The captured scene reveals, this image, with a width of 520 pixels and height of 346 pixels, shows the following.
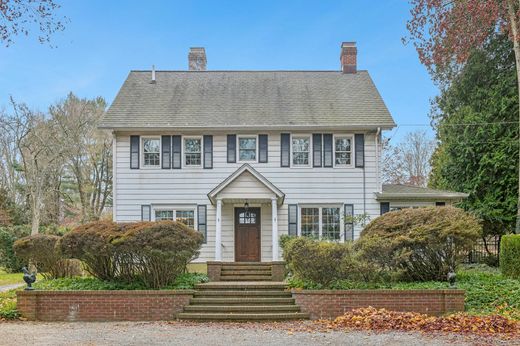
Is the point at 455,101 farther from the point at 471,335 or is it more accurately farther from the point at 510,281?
the point at 471,335

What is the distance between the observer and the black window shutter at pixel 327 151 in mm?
17922

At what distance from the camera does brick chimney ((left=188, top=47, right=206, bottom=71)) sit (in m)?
22.8

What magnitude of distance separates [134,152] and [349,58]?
10127 mm

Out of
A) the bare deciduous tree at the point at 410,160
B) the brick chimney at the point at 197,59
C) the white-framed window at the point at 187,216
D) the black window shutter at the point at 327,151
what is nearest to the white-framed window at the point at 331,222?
the black window shutter at the point at 327,151

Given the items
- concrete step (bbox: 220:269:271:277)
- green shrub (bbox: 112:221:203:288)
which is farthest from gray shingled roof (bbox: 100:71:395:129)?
green shrub (bbox: 112:221:203:288)

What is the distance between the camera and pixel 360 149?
58.7 ft

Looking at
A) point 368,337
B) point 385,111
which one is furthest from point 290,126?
point 368,337

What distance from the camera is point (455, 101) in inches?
881

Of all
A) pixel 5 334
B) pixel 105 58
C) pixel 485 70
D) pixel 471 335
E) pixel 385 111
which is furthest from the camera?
pixel 485 70

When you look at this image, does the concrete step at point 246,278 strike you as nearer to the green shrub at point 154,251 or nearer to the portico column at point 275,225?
the portico column at point 275,225

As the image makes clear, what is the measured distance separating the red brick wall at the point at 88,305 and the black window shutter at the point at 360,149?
963 cm

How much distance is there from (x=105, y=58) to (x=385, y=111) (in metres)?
10.1

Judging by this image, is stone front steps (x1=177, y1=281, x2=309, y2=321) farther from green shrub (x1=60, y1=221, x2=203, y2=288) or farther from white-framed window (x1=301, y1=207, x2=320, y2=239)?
Answer: white-framed window (x1=301, y1=207, x2=320, y2=239)

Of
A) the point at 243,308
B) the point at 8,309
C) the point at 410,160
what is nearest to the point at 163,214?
the point at 8,309
